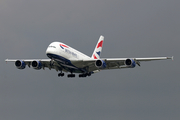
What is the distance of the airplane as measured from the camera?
217ft

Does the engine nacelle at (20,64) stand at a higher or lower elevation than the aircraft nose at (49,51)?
lower

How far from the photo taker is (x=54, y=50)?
65.1 meters

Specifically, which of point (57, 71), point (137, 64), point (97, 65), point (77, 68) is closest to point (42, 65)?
point (57, 71)

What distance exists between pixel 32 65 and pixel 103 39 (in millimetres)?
26752

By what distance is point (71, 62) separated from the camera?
68.5m

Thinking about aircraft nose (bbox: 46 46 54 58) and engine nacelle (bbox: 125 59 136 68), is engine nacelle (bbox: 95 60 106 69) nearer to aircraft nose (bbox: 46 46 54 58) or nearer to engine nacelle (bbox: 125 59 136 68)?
engine nacelle (bbox: 125 59 136 68)

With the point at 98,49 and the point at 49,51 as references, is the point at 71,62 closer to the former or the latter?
the point at 49,51

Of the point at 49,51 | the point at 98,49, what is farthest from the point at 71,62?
the point at 98,49

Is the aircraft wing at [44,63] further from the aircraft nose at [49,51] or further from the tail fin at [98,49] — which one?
the tail fin at [98,49]

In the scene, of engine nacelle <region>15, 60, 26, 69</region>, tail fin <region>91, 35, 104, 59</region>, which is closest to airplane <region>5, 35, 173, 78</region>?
engine nacelle <region>15, 60, 26, 69</region>

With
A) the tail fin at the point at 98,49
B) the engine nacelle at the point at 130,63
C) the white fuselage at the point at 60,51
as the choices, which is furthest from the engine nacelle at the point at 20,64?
the engine nacelle at the point at 130,63

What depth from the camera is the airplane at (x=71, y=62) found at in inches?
2601

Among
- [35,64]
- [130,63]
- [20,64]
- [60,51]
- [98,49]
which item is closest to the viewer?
[60,51]

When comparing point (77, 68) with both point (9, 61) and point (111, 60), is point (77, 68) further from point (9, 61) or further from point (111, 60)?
point (9, 61)
